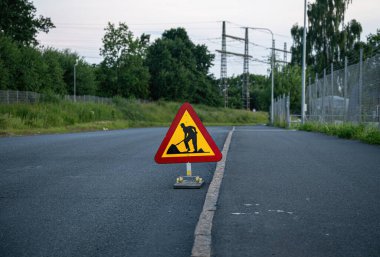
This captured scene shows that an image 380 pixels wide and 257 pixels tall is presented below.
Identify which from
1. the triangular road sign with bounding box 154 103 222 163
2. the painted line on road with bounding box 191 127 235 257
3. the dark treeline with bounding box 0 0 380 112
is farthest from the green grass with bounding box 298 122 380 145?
the dark treeline with bounding box 0 0 380 112

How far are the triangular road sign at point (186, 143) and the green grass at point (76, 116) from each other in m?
18.2

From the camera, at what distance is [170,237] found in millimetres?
3879

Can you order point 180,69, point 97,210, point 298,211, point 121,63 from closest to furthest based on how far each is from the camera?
point 298,211, point 97,210, point 121,63, point 180,69

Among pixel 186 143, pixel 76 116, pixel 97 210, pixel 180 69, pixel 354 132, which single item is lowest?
pixel 97 210

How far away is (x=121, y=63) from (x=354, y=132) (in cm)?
5024

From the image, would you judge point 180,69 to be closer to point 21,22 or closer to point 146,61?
point 146,61

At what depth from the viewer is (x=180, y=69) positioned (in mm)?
77625

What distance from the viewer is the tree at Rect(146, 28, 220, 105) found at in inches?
3022

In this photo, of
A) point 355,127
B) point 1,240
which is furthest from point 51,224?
point 355,127

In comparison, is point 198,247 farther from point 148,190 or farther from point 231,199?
point 148,190

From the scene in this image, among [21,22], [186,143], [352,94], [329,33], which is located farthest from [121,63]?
[186,143]

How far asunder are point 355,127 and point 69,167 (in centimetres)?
1185

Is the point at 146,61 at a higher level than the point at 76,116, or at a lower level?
higher

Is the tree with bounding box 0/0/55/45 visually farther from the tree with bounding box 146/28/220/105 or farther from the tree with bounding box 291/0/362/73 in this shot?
the tree with bounding box 291/0/362/73
